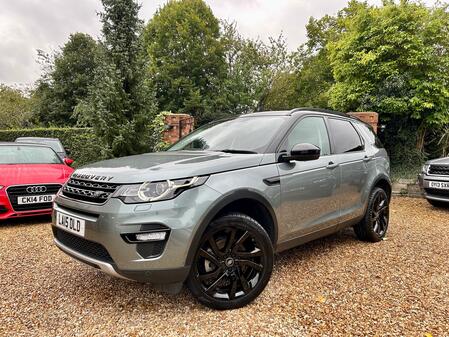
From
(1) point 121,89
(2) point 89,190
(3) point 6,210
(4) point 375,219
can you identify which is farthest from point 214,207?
(1) point 121,89

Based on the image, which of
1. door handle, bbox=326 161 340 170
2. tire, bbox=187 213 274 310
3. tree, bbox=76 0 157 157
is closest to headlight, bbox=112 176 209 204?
tire, bbox=187 213 274 310

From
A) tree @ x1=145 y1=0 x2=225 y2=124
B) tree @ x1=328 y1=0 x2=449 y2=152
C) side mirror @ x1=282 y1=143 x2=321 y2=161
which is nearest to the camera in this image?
side mirror @ x1=282 y1=143 x2=321 y2=161

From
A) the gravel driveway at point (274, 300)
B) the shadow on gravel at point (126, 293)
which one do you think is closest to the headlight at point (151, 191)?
the shadow on gravel at point (126, 293)

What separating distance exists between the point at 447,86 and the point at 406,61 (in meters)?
1.32

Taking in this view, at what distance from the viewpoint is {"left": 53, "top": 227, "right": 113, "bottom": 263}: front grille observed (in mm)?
2201

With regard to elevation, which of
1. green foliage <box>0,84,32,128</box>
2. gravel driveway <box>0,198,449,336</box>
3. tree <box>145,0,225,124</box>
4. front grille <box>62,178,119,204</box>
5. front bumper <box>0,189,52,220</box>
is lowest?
gravel driveway <box>0,198,449,336</box>

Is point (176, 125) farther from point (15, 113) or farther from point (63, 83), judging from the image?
point (15, 113)

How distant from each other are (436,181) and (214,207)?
548cm

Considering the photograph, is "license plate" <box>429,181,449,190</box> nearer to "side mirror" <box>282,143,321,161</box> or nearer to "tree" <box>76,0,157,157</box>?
"side mirror" <box>282,143,321,161</box>

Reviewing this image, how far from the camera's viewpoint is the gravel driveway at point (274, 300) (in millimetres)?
2172

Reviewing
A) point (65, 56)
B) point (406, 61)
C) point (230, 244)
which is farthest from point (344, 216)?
point (65, 56)

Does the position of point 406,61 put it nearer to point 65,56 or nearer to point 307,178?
point 307,178

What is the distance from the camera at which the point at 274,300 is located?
8.30 ft

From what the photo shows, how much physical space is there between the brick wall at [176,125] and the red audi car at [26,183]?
2.58 m
